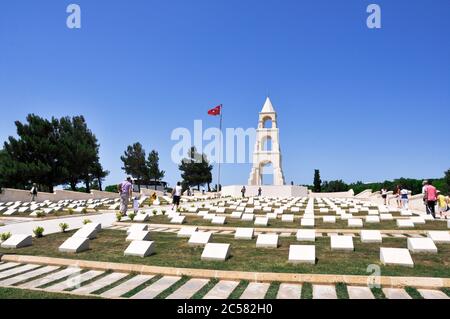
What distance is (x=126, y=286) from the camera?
6.84 m

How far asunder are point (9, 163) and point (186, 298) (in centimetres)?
4441

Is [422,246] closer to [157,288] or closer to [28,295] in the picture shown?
[157,288]

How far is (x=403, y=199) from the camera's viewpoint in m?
25.7

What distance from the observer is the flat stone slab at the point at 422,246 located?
9070 mm

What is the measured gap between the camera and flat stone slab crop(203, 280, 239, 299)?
6.22m

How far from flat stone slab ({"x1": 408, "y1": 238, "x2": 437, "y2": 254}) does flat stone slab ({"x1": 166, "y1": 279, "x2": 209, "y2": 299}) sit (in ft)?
17.1

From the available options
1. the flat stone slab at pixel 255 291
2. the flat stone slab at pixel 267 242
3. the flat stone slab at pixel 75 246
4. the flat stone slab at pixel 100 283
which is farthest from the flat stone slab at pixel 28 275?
the flat stone slab at pixel 267 242

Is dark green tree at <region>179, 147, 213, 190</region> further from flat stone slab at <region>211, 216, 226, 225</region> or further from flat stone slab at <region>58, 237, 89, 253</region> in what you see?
flat stone slab at <region>58, 237, 89, 253</region>

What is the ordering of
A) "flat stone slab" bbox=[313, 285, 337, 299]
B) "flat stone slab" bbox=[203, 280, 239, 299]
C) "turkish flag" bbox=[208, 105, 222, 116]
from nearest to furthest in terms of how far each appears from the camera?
1. "flat stone slab" bbox=[313, 285, 337, 299]
2. "flat stone slab" bbox=[203, 280, 239, 299]
3. "turkish flag" bbox=[208, 105, 222, 116]

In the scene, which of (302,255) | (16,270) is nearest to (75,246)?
(16,270)

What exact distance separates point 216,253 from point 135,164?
64.1 m

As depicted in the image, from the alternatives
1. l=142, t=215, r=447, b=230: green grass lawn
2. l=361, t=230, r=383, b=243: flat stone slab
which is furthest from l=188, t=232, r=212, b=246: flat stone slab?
l=142, t=215, r=447, b=230: green grass lawn

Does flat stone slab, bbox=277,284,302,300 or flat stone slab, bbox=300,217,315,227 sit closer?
flat stone slab, bbox=277,284,302,300

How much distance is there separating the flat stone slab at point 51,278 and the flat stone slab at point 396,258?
6.26 metres
